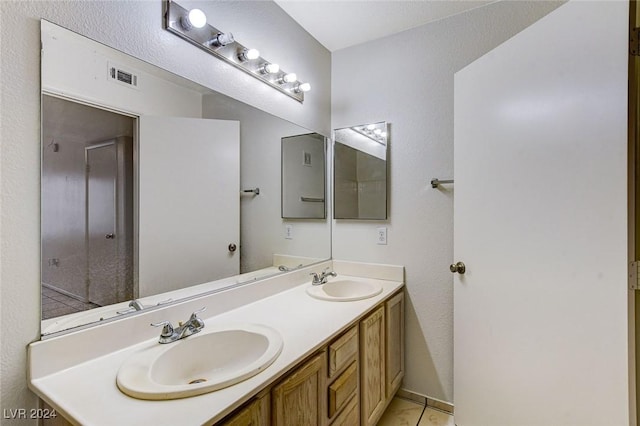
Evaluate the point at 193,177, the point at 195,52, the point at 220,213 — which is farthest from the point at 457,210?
the point at 195,52

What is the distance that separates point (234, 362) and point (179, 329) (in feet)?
0.78

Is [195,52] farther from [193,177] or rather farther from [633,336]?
[633,336]

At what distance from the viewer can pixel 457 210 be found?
161 centimetres

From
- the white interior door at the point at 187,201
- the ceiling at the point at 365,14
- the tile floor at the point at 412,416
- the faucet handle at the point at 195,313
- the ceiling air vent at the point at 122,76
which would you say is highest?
the ceiling at the point at 365,14

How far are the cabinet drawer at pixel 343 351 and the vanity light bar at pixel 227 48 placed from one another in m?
1.38

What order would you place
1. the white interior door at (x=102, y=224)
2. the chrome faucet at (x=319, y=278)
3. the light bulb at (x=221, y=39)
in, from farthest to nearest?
the chrome faucet at (x=319, y=278)
the light bulb at (x=221, y=39)
the white interior door at (x=102, y=224)

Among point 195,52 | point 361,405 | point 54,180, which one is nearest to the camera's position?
point 54,180

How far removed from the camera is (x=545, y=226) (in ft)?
3.85

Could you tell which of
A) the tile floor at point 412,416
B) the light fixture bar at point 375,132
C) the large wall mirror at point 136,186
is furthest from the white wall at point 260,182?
the tile floor at point 412,416

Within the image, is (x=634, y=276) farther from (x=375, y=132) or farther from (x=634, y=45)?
(x=375, y=132)

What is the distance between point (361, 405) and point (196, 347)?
0.86 meters

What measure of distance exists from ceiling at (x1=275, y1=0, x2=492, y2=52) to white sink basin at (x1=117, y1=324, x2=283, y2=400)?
178 centimetres

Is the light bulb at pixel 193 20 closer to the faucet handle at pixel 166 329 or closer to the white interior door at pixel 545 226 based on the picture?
the faucet handle at pixel 166 329

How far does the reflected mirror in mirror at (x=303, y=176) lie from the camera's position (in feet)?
6.26
